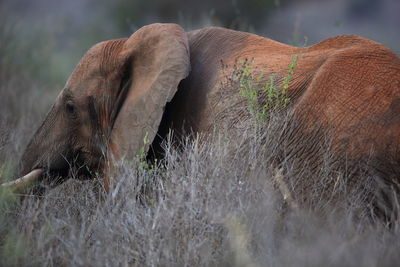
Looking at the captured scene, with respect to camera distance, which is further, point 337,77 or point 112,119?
point 112,119

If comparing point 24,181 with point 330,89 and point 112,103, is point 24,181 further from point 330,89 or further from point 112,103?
point 330,89

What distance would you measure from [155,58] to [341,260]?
2.34m

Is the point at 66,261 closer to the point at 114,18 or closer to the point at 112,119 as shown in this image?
the point at 112,119

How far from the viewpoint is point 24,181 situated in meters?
4.92

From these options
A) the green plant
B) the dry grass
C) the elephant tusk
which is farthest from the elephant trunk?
the green plant

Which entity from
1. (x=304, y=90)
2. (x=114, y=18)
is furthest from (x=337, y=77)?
(x=114, y=18)

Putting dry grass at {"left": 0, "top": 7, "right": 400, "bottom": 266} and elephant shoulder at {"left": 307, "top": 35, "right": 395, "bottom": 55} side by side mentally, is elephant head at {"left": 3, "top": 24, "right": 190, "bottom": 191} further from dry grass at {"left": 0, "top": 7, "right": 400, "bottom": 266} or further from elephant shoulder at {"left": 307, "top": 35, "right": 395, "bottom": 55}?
elephant shoulder at {"left": 307, "top": 35, "right": 395, "bottom": 55}

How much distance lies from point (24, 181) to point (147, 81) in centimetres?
120

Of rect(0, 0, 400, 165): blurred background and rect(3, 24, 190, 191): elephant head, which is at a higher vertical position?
rect(3, 24, 190, 191): elephant head

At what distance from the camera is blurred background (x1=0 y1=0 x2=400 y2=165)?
837cm

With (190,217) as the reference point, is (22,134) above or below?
below

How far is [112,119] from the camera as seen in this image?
496 centimetres

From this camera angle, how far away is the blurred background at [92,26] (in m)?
8.37

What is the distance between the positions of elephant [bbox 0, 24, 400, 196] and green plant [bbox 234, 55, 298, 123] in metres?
0.06
